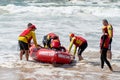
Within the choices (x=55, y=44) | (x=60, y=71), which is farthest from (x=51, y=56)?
(x=60, y=71)

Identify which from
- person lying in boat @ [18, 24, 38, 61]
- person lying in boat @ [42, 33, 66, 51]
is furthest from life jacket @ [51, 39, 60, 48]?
person lying in boat @ [18, 24, 38, 61]

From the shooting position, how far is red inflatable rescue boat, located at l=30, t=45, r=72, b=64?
12.0 m

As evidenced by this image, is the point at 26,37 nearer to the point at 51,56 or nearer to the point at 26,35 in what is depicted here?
the point at 26,35

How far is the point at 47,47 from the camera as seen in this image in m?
13.0

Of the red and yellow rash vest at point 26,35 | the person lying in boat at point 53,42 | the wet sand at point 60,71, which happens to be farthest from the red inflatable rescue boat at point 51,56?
the red and yellow rash vest at point 26,35

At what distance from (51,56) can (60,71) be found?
90 cm

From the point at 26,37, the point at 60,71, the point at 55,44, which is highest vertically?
the point at 26,37

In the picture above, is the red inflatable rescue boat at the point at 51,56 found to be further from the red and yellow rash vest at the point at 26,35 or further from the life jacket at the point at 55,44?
the red and yellow rash vest at the point at 26,35

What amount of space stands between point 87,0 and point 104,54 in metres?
52.3

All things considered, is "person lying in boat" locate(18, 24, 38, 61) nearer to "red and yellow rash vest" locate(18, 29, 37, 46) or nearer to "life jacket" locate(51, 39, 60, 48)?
"red and yellow rash vest" locate(18, 29, 37, 46)

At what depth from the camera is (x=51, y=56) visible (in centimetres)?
1207

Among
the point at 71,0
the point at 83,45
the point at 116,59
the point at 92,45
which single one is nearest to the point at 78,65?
the point at 83,45

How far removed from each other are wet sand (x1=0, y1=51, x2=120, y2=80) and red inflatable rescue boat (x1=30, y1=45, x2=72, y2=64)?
0.59ft

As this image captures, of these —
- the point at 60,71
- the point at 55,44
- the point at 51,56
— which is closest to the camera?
the point at 60,71
